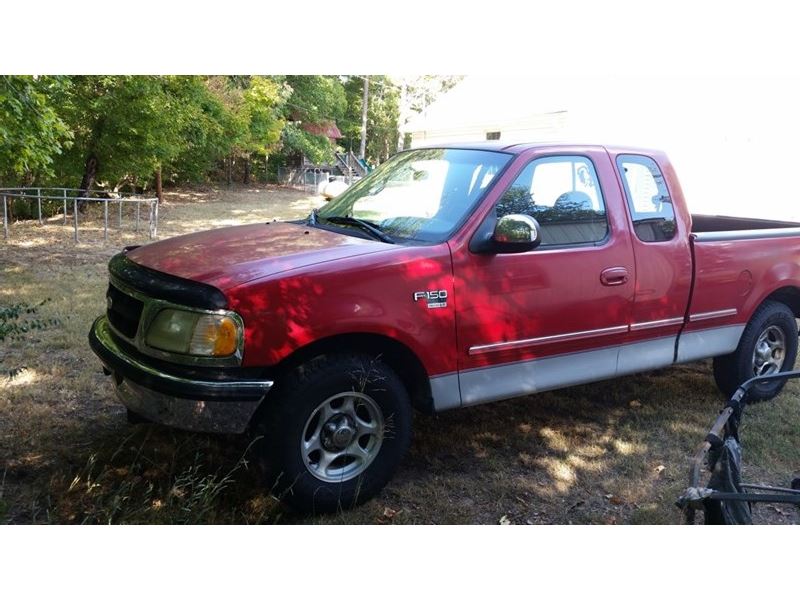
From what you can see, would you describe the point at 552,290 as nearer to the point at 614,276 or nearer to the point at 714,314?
the point at 614,276

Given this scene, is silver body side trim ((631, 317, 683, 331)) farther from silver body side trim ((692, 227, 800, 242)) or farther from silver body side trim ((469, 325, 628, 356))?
silver body side trim ((692, 227, 800, 242))

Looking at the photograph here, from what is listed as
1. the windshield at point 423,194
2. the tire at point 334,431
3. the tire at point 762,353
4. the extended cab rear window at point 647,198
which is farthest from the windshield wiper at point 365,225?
the tire at point 762,353

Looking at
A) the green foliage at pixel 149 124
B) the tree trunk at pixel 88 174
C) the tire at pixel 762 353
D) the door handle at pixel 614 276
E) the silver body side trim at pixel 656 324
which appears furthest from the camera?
the tree trunk at pixel 88 174

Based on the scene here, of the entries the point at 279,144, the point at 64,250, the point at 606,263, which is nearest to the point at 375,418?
the point at 606,263

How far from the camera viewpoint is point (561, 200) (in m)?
4.27

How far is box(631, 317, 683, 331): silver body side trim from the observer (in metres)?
4.48

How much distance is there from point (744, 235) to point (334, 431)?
11.6ft

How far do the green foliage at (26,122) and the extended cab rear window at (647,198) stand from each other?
6391mm

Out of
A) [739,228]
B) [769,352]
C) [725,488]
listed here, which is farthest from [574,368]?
[739,228]

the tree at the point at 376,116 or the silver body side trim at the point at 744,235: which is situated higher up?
the tree at the point at 376,116

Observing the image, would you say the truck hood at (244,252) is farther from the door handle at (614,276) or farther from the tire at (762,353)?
the tire at (762,353)

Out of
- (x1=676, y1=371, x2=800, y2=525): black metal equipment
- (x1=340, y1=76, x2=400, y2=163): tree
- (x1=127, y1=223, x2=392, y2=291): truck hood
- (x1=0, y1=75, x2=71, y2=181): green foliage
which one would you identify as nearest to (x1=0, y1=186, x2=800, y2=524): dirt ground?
(x1=127, y1=223, x2=392, y2=291): truck hood

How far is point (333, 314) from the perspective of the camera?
3.33 metres

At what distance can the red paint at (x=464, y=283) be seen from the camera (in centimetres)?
326
